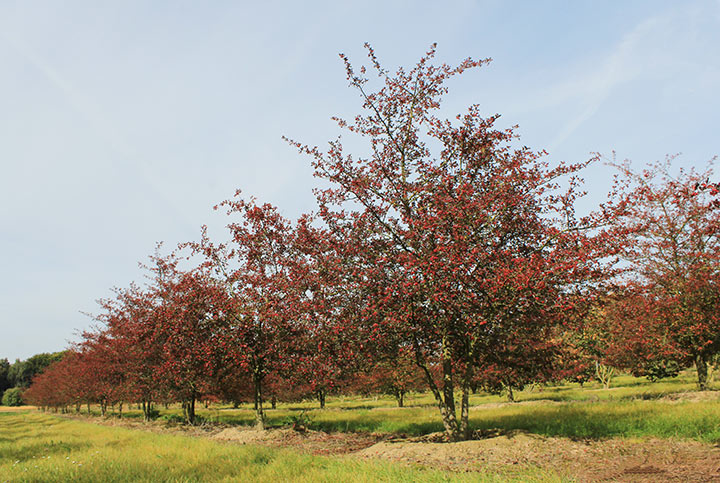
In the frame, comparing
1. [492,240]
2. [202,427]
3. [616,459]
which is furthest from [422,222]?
[202,427]

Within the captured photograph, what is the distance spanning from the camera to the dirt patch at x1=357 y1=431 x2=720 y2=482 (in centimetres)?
683

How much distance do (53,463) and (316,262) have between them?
295 inches

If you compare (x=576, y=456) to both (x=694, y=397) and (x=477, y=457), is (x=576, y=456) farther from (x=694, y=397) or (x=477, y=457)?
(x=694, y=397)

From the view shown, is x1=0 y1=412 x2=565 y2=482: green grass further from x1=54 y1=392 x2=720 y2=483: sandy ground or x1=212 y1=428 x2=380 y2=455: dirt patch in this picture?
x1=212 y1=428 x2=380 y2=455: dirt patch

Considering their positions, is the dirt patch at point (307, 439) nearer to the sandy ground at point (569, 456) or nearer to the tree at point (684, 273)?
the sandy ground at point (569, 456)

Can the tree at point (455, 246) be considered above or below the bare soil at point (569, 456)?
above

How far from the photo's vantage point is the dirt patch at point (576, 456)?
6832 millimetres

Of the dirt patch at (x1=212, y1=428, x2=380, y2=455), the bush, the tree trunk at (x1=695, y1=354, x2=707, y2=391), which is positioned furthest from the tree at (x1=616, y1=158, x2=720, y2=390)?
the bush

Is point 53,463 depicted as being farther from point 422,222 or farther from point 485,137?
point 485,137

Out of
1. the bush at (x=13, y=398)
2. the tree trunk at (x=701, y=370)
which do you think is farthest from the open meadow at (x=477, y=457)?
the bush at (x=13, y=398)

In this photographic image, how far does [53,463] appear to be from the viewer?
384 inches

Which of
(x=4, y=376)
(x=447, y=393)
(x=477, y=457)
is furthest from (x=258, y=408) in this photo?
(x=4, y=376)

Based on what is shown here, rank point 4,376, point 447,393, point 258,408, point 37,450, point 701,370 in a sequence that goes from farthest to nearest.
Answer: point 4,376 → point 701,370 → point 258,408 → point 37,450 → point 447,393

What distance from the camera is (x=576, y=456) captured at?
8516 millimetres
